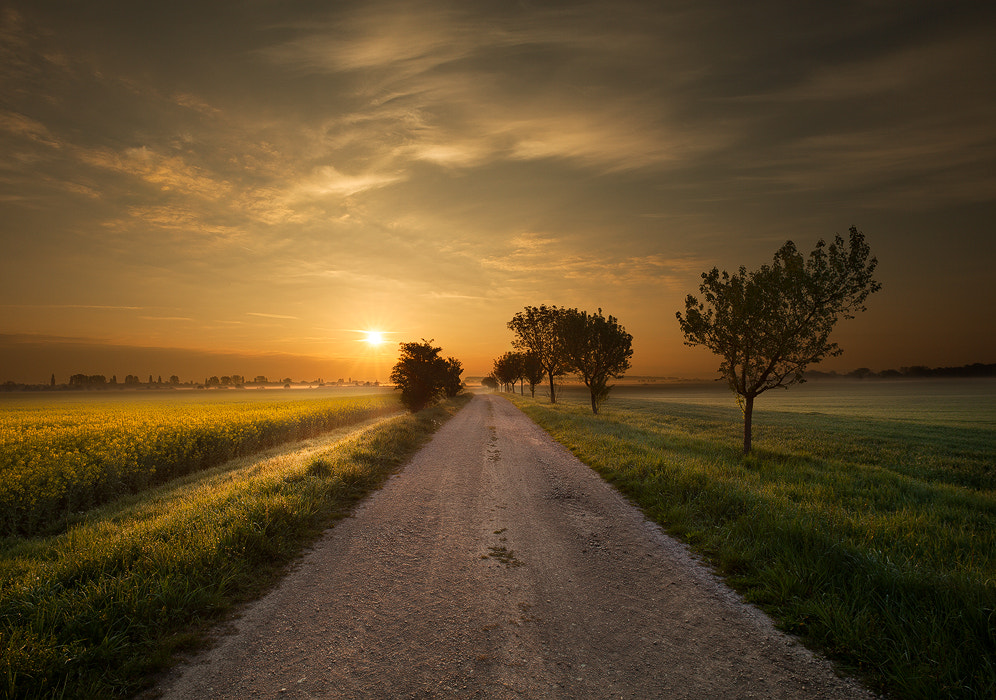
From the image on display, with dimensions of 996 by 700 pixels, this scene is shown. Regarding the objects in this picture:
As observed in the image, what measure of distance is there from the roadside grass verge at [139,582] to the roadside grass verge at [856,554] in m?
6.65

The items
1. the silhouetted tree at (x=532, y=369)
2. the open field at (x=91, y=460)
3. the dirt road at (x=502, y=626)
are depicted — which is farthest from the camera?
the silhouetted tree at (x=532, y=369)

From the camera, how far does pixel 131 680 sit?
390 cm

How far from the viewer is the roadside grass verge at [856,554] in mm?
4039

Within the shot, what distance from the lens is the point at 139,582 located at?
203 inches

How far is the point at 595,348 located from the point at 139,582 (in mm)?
35271

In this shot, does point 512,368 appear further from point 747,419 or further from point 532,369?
point 747,419

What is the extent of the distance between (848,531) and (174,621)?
32.5 ft

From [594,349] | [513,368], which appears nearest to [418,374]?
[594,349]

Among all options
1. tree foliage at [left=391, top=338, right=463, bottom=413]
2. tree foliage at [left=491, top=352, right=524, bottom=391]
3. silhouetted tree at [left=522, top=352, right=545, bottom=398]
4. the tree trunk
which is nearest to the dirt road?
the tree trunk

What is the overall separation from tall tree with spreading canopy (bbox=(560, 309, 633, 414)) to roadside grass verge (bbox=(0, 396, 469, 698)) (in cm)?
3019

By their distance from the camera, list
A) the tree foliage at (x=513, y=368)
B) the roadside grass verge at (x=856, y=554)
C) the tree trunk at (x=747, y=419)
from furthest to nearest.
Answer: the tree foliage at (x=513, y=368), the tree trunk at (x=747, y=419), the roadside grass verge at (x=856, y=554)

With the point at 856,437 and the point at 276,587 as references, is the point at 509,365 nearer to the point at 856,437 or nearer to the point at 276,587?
the point at 856,437

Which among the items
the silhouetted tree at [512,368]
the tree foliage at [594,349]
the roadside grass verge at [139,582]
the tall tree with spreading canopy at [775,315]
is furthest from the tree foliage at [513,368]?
the roadside grass verge at [139,582]

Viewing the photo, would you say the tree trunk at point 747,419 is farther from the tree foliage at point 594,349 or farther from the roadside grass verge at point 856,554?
the tree foliage at point 594,349
